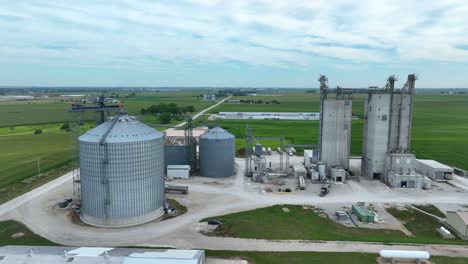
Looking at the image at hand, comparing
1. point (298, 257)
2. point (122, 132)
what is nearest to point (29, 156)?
point (122, 132)

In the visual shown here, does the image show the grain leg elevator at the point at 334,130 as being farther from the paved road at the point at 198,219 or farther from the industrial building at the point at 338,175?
the paved road at the point at 198,219

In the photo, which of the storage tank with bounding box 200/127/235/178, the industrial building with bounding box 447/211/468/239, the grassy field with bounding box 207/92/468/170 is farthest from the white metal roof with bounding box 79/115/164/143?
the grassy field with bounding box 207/92/468/170

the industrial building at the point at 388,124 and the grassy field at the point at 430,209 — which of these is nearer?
the grassy field at the point at 430,209

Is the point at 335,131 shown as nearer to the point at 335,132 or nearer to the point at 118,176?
the point at 335,132

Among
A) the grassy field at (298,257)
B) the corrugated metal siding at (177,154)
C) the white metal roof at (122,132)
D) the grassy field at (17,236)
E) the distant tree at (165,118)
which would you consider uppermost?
the white metal roof at (122,132)

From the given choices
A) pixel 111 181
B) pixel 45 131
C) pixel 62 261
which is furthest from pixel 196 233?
pixel 45 131

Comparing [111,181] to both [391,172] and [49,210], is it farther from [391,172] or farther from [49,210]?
[391,172]

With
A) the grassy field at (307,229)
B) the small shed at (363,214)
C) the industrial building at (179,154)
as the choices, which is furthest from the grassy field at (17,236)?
the small shed at (363,214)
